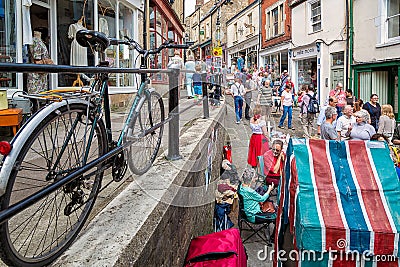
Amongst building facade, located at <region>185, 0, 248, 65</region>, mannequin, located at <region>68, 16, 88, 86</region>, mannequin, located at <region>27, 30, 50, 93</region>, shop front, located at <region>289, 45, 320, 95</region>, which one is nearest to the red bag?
mannequin, located at <region>27, 30, 50, 93</region>

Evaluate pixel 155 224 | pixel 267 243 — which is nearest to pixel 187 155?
pixel 155 224

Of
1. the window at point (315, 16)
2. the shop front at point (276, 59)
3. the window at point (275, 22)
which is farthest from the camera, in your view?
the window at point (275, 22)

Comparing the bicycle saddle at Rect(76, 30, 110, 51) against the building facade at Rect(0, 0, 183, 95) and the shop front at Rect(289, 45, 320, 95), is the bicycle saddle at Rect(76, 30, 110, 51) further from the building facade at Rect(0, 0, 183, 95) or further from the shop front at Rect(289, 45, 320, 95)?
the shop front at Rect(289, 45, 320, 95)

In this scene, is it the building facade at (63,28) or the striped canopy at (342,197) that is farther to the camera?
the building facade at (63,28)

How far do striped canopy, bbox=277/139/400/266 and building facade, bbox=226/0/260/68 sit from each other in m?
23.5

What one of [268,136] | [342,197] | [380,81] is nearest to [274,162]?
[268,136]

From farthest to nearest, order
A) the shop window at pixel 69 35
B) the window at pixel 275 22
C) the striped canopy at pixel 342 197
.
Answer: the window at pixel 275 22 → the shop window at pixel 69 35 → the striped canopy at pixel 342 197

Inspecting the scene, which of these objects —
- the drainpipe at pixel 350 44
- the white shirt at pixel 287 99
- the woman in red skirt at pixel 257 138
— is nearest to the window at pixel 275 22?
the drainpipe at pixel 350 44

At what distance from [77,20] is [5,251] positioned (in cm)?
696

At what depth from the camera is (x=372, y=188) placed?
292 cm

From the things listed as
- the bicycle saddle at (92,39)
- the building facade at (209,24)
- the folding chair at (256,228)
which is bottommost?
the folding chair at (256,228)

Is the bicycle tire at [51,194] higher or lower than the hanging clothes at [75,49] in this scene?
lower

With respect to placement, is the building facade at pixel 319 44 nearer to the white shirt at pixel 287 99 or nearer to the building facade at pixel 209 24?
the white shirt at pixel 287 99

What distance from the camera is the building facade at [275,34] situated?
800 inches
